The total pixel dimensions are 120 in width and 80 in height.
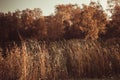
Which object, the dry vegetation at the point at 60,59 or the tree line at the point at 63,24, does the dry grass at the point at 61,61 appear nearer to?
the dry vegetation at the point at 60,59

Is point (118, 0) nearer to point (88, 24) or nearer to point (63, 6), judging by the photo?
point (88, 24)

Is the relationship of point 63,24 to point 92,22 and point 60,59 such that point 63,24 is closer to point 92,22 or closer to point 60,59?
point 92,22

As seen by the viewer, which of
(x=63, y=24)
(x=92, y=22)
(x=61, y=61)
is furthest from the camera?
(x=63, y=24)

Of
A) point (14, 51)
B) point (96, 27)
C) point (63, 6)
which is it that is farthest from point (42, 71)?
point (63, 6)

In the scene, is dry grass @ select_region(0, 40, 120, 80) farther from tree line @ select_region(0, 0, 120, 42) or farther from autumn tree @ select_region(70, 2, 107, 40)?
autumn tree @ select_region(70, 2, 107, 40)

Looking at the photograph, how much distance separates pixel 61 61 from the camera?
27.8 ft

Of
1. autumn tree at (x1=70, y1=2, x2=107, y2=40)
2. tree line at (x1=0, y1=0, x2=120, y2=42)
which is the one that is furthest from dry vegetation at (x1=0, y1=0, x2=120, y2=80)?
autumn tree at (x1=70, y1=2, x2=107, y2=40)

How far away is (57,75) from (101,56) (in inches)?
58.5

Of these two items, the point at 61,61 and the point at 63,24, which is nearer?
Result: the point at 61,61

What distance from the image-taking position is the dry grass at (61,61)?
7.80 meters

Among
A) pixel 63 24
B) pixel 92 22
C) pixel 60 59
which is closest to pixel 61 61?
pixel 60 59

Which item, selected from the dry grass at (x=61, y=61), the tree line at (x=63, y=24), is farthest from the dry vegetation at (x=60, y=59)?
the tree line at (x=63, y=24)

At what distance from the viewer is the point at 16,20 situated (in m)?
70.7

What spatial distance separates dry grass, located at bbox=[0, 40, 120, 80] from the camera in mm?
7805
